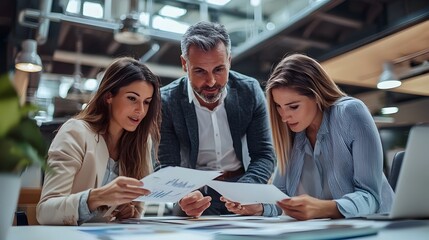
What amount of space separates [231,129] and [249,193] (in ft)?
2.40

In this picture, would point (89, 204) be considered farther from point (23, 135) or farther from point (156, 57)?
point (156, 57)

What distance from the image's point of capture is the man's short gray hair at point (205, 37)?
1.81 metres

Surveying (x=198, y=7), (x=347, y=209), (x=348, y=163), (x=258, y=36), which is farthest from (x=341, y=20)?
(x=347, y=209)

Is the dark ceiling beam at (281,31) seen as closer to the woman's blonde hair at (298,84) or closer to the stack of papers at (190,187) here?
the woman's blonde hair at (298,84)

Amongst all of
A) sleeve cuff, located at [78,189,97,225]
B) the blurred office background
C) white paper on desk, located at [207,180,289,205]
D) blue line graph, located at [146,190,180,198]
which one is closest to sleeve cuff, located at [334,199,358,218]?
white paper on desk, located at [207,180,289,205]

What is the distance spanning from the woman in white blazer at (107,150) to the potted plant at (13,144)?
0.45 metres

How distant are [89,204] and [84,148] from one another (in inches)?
11.1

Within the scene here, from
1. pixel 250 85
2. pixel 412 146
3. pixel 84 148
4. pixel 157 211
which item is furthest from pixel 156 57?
pixel 412 146

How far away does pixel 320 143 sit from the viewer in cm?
152

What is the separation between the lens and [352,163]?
4.74 feet

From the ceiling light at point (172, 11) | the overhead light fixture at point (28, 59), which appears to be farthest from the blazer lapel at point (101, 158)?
the ceiling light at point (172, 11)

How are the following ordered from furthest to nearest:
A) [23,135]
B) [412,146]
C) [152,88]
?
[152,88] < [412,146] < [23,135]

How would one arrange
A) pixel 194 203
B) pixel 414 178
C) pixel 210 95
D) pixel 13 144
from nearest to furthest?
pixel 13 144 → pixel 414 178 → pixel 194 203 → pixel 210 95

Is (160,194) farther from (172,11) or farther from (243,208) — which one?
(172,11)
